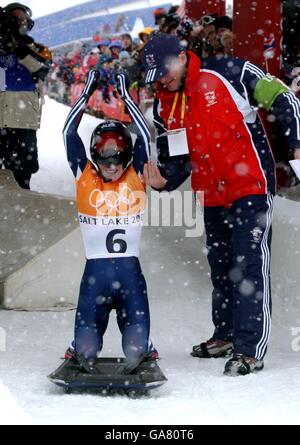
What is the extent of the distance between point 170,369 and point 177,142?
4.28 feet

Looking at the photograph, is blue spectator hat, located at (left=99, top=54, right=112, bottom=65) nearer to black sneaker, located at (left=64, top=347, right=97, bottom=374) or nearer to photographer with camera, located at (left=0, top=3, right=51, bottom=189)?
photographer with camera, located at (left=0, top=3, right=51, bottom=189)

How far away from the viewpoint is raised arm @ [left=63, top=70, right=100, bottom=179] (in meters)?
5.10

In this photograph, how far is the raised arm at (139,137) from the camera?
16.7ft

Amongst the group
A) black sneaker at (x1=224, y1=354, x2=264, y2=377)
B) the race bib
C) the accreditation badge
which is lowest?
black sneaker at (x1=224, y1=354, x2=264, y2=377)

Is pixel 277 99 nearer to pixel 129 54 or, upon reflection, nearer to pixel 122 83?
pixel 122 83

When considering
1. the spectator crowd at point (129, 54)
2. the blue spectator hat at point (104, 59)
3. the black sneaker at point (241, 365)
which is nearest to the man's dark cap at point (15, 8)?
the spectator crowd at point (129, 54)

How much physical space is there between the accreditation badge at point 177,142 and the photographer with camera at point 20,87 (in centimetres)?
395

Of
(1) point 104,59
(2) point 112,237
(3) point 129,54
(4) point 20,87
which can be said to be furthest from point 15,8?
(1) point 104,59

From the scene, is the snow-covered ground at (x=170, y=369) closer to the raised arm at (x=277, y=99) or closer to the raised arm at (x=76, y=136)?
the raised arm at (x=76, y=136)

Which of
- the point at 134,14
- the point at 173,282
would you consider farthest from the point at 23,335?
the point at 134,14

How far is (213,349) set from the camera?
568 cm

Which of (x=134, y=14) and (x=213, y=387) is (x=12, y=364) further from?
(x=134, y=14)

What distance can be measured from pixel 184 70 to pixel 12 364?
193 centimetres

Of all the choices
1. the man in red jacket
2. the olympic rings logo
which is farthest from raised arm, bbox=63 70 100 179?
the man in red jacket
